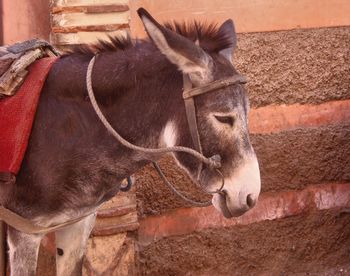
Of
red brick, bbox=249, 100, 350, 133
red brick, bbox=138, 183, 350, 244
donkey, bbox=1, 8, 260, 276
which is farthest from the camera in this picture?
red brick, bbox=249, 100, 350, 133

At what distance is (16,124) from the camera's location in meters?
2.40

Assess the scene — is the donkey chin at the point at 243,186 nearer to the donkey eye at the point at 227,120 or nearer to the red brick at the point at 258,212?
the donkey eye at the point at 227,120

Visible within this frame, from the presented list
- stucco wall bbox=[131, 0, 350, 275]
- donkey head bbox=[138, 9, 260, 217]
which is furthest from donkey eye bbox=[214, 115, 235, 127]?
stucco wall bbox=[131, 0, 350, 275]

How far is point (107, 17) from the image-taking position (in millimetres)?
3646

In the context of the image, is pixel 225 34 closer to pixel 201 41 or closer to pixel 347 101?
pixel 201 41

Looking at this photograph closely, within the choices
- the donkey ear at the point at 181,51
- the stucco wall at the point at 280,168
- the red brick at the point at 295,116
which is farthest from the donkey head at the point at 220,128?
the red brick at the point at 295,116

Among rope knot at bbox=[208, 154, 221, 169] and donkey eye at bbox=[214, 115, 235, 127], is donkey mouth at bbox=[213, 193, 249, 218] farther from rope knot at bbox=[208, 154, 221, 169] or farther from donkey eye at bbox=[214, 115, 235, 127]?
donkey eye at bbox=[214, 115, 235, 127]

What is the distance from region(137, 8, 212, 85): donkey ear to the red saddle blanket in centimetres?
59

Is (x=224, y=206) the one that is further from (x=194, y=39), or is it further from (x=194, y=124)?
(x=194, y=39)

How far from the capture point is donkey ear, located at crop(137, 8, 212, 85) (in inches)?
86.7

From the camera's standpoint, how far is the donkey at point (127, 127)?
7.58 feet

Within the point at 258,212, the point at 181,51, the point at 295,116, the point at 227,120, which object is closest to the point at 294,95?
the point at 295,116

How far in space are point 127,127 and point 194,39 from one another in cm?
48

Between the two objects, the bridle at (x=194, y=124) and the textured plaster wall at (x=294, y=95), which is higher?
the bridle at (x=194, y=124)
